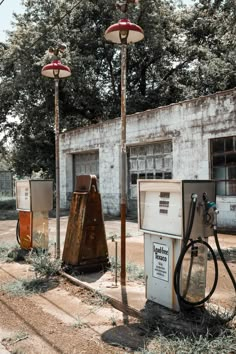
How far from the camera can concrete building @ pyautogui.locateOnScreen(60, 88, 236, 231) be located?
454 inches

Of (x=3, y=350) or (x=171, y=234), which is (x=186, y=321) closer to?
(x=171, y=234)

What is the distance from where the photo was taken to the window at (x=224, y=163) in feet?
37.5

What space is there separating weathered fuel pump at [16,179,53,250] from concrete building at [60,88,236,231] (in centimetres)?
561

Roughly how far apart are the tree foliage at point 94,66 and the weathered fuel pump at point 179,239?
55.9ft

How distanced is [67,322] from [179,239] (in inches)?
60.5

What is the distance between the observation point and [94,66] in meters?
23.5

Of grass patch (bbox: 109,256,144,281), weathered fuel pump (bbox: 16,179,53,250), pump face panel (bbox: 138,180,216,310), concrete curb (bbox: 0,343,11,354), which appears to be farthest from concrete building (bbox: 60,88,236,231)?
concrete curb (bbox: 0,343,11,354)

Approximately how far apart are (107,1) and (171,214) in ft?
64.0

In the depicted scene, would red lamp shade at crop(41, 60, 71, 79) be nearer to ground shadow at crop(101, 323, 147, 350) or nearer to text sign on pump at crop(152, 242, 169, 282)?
text sign on pump at crop(152, 242, 169, 282)

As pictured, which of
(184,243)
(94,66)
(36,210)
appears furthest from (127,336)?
(94,66)

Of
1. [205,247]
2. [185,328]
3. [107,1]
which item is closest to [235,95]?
[205,247]

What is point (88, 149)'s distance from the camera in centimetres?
1756

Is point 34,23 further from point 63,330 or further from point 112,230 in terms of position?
point 63,330

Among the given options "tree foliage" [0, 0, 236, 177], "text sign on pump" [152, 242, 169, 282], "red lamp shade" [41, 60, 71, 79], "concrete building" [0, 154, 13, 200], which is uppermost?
"tree foliage" [0, 0, 236, 177]
